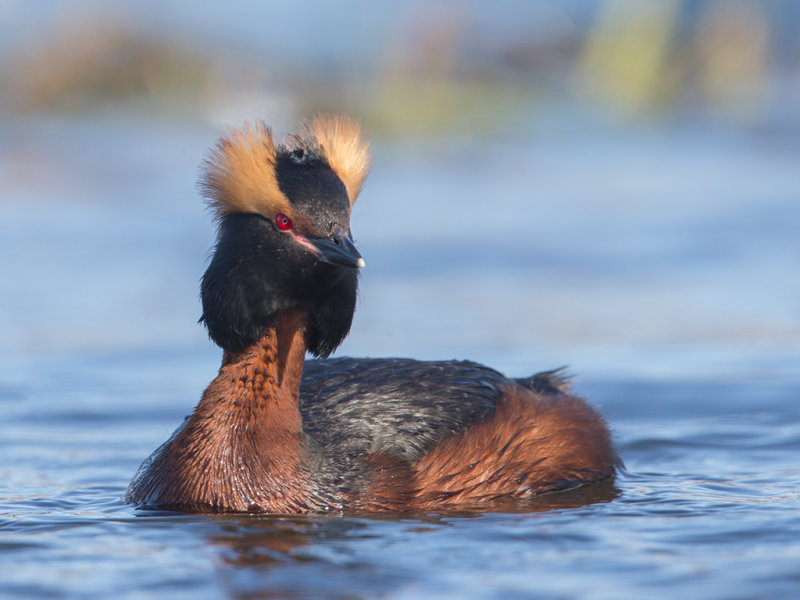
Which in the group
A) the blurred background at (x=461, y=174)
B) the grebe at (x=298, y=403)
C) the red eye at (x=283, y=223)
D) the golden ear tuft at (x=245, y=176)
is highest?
the blurred background at (x=461, y=174)

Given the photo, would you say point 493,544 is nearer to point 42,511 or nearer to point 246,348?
point 246,348

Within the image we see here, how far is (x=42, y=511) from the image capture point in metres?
8.11

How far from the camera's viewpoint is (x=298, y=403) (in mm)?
8281

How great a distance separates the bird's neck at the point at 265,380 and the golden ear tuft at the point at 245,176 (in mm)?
660

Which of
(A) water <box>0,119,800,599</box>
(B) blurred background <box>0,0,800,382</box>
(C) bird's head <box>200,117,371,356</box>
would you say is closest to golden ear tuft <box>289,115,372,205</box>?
(C) bird's head <box>200,117,371,356</box>

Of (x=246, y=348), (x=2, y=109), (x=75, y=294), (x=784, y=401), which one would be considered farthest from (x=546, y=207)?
(x=246, y=348)

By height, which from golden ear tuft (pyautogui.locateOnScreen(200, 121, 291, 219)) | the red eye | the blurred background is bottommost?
the red eye

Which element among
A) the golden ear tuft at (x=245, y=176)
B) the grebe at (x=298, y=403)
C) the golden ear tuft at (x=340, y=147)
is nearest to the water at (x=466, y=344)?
the grebe at (x=298, y=403)

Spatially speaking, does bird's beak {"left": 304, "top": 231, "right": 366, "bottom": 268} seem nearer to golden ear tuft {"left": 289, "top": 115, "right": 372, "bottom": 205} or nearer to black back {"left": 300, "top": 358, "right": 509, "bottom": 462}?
golden ear tuft {"left": 289, "top": 115, "right": 372, "bottom": 205}

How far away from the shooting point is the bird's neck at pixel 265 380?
798cm

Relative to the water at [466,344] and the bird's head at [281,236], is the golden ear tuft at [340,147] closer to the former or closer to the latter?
the bird's head at [281,236]

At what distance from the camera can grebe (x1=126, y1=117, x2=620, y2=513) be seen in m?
7.66

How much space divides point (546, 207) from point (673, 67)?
7.13 m

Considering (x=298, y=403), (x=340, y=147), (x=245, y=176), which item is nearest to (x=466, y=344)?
Result: (x=298, y=403)
